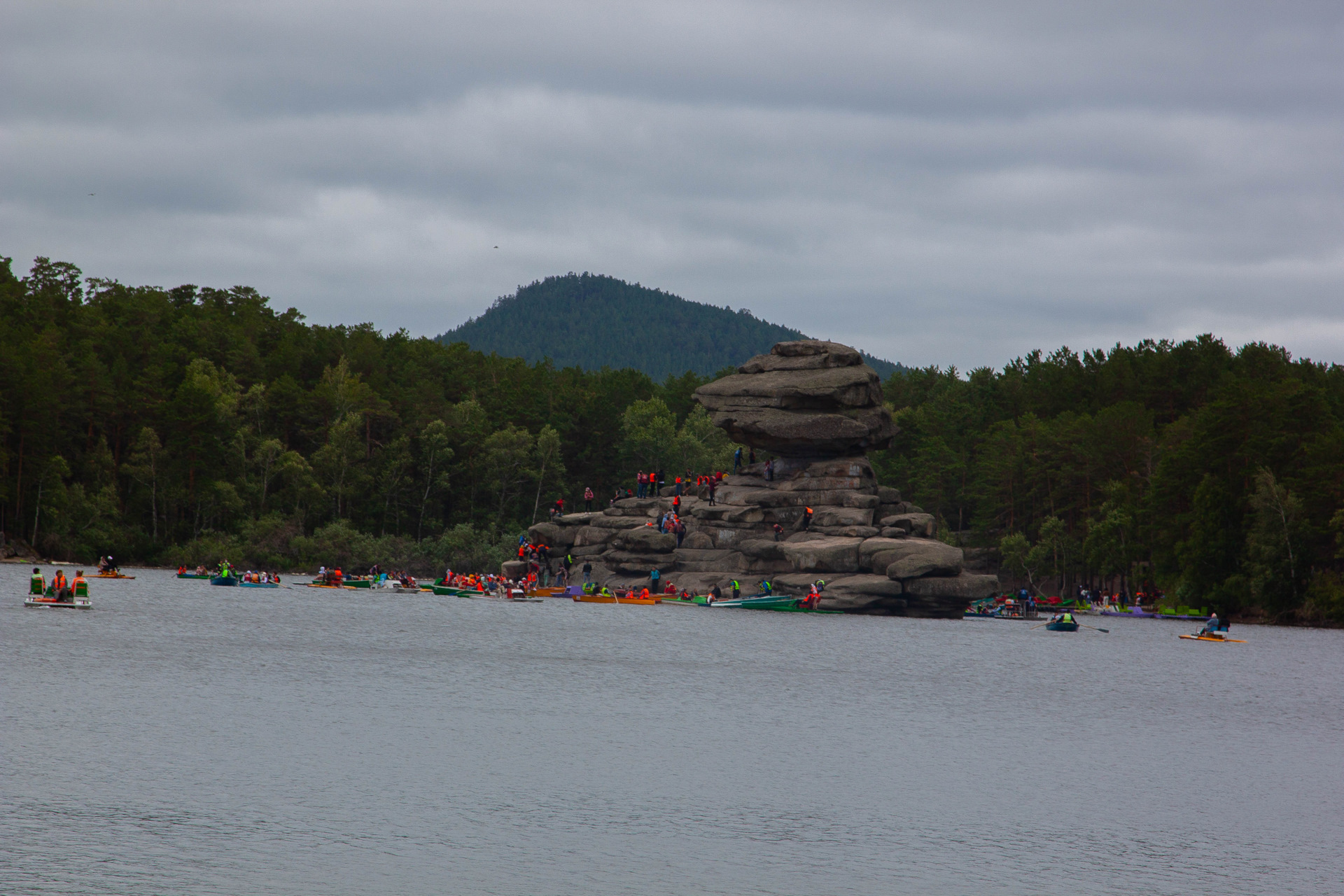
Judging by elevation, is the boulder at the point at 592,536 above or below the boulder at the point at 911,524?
below

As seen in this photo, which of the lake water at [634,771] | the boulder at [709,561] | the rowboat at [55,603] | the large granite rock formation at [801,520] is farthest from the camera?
the boulder at [709,561]

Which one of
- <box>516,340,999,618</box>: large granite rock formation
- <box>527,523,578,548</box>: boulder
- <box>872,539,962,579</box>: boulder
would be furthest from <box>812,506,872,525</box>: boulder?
<box>527,523,578,548</box>: boulder

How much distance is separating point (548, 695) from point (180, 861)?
65.1 feet

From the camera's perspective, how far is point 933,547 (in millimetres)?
73438

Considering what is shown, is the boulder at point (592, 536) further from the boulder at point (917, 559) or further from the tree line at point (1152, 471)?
the tree line at point (1152, 471)

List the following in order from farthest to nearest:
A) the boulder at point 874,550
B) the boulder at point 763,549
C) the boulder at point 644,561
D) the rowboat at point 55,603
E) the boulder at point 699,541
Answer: the boulder at point 644,561 → the boulder at point 699,541 → the boulder at point 763,549 → the boulder at point 874,550 → the rowboat at point 55,603

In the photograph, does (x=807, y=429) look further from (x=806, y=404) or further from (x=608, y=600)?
(x=608, y=600)

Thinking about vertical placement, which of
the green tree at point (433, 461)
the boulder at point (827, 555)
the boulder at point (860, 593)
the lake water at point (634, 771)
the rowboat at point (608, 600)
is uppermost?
the green tree at point (433, 461)

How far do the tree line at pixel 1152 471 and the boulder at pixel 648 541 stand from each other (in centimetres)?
3664

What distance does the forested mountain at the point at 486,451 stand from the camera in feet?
281

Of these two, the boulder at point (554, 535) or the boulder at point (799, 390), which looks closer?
the boulder at point (799, 390)

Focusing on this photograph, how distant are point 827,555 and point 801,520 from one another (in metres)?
5.58

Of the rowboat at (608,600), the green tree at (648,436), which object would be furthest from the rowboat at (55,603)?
the green tree at (648,436)

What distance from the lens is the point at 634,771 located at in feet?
90.1
